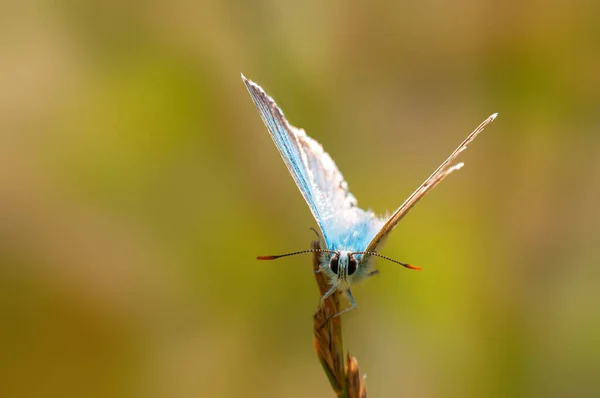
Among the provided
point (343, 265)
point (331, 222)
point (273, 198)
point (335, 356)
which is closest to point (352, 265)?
point (343, 265)

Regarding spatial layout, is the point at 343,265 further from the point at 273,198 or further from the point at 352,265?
the point at 273,198

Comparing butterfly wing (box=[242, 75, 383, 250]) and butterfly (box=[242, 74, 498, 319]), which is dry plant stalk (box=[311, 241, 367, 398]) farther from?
butterfly wing (box=[242, 75, 383, 250])

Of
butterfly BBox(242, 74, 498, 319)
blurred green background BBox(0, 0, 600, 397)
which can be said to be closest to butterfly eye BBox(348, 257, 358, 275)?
butterfly BBox(242, 74, 498, 319)

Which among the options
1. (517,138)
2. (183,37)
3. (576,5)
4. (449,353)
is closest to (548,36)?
(576,5)

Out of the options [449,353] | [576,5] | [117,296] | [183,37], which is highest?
[183,37]

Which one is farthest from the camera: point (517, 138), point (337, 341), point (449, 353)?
point (517, 138)

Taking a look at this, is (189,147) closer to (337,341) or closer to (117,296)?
(117,296)
